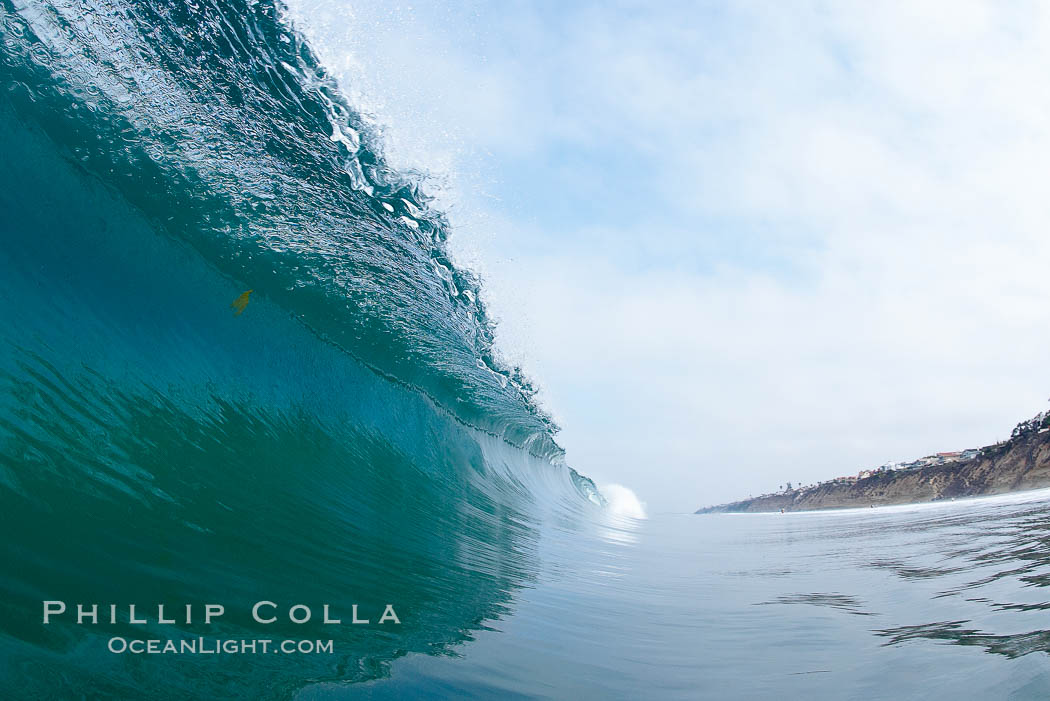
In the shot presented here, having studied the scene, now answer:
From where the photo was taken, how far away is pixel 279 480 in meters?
3.63

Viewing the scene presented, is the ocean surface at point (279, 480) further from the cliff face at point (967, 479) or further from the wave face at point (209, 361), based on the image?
the cliff face at point (967, 479)

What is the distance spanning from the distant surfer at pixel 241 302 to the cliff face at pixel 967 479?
1051 inches

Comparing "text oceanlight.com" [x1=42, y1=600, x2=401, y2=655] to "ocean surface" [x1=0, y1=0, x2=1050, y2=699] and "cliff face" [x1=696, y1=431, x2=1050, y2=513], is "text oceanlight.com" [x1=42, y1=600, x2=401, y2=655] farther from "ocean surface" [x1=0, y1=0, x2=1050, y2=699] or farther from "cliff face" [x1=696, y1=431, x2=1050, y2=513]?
"cliff face" [x1=696, y1=431, x2=1050, y2=513]

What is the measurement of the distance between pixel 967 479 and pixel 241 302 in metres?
35.9

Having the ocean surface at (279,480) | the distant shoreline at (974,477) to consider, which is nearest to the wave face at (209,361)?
the ocean surface at (279,480)

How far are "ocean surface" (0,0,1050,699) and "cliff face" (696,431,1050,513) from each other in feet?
81.5

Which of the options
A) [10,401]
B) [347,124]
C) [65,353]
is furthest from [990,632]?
[347,124]

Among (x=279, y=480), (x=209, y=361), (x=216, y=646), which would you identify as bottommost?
(x=216, y=646)

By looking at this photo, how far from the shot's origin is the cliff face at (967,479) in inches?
930

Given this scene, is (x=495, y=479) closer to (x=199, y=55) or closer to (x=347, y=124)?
(x=347, y=124)

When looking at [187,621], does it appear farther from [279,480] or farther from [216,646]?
[279,480]

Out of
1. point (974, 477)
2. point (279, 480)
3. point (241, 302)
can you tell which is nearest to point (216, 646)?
point (279, 480)

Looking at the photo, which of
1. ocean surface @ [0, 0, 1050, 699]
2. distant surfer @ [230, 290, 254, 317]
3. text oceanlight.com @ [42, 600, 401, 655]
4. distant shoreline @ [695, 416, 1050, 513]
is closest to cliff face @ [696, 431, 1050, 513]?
distant shoreline @ [695, 416, 1050, 513]

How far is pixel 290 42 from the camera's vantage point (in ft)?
13.4
